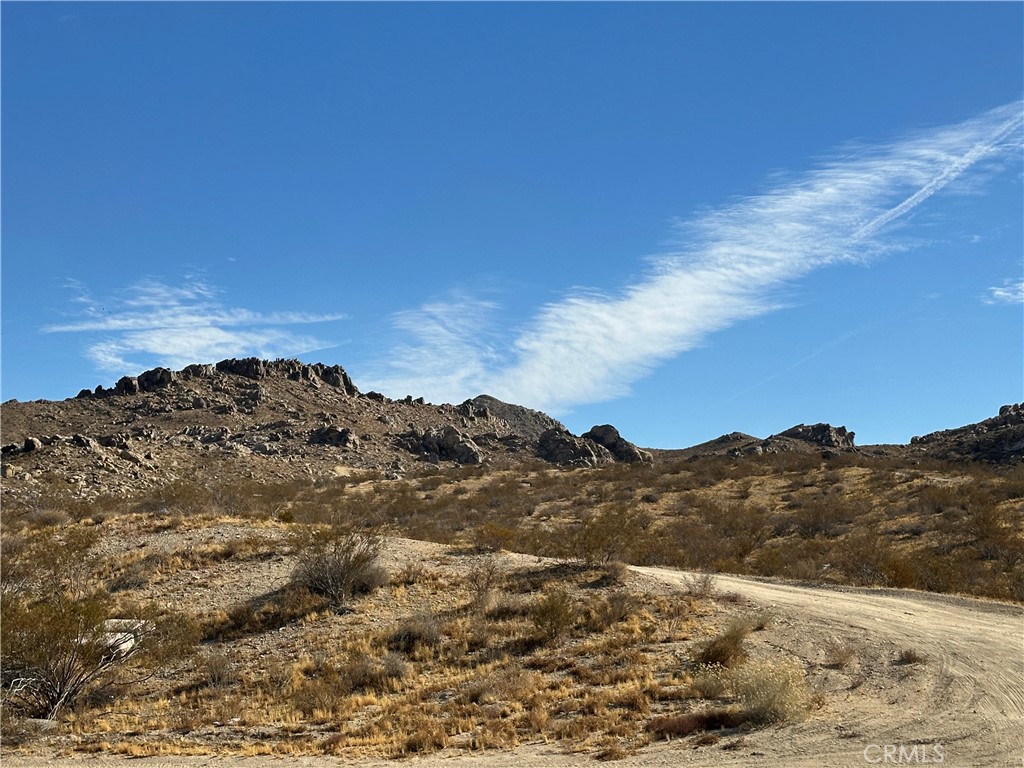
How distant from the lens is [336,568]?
2195 centimetres

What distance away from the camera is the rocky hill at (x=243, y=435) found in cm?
4797

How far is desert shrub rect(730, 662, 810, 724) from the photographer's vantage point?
40.4 feet

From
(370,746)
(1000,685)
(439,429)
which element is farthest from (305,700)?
(439,429)

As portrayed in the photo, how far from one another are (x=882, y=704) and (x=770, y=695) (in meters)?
2.25

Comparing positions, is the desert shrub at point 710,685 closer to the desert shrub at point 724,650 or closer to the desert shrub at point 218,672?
the desert shrub at point 724,650

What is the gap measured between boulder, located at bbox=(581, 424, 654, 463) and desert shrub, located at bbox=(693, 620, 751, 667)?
59.5m

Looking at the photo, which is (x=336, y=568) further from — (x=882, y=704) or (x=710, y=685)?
(x=882, y=704)

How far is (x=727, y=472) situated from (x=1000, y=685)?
40.6 meters

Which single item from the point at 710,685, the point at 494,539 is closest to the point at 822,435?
the point at 494,539

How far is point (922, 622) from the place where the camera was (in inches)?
741

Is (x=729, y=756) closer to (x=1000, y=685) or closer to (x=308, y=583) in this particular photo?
(x=1000, y=685)

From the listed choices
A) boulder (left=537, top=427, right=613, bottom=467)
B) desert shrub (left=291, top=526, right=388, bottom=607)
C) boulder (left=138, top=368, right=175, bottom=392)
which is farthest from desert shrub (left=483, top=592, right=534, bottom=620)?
boulder (left=138, top=368, right=175, bottom=392)

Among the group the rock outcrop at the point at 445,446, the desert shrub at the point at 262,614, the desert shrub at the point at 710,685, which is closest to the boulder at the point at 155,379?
the rock outcrop at the point at 445,446

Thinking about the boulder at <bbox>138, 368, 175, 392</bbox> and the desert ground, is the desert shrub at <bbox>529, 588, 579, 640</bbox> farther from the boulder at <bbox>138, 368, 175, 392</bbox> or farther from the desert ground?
the boulder at <bbox>138, 368, 175, 392</bbox>
